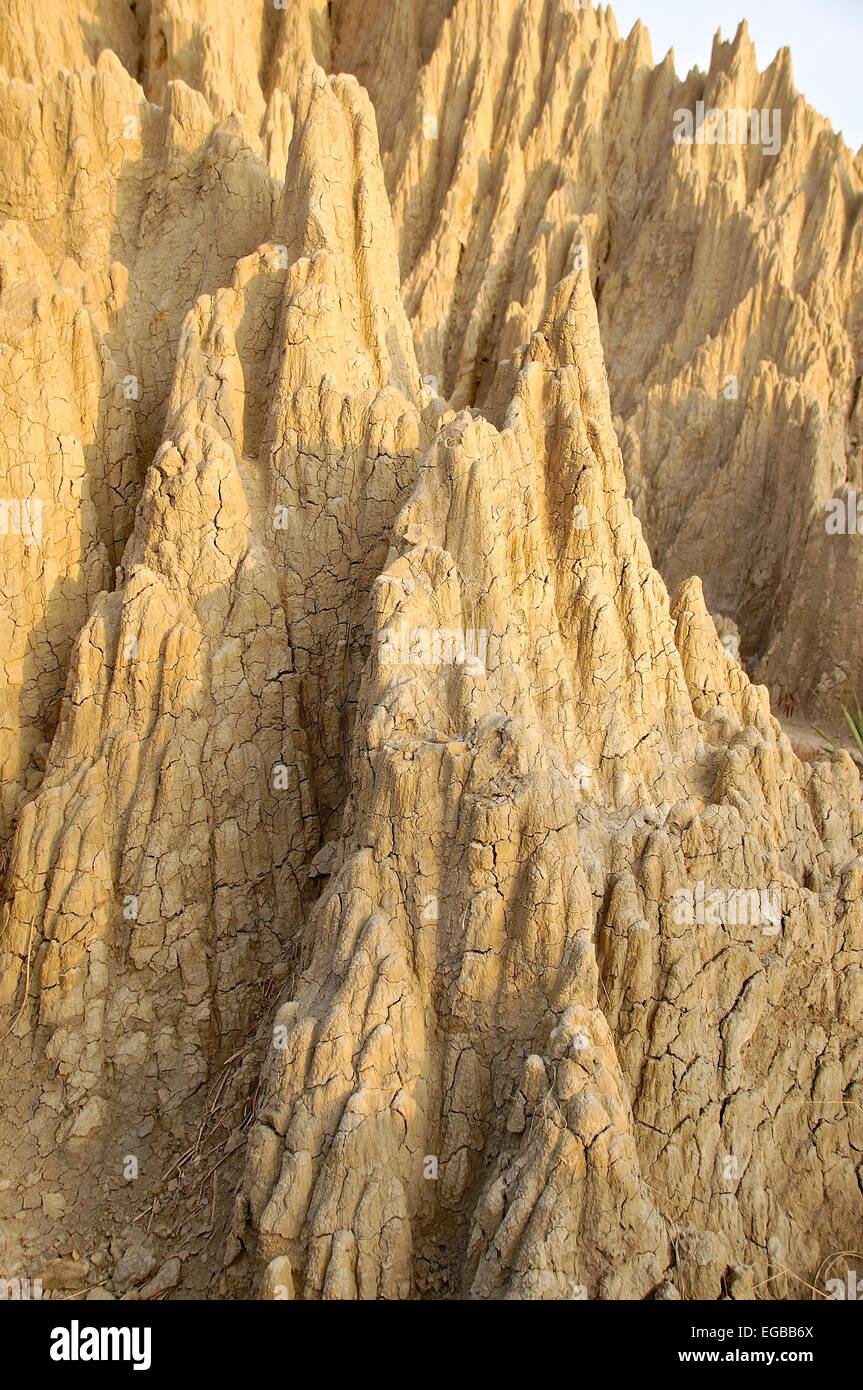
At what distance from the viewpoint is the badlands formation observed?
5.45 m

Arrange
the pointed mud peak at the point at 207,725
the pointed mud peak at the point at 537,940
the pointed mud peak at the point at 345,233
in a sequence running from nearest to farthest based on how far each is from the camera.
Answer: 1. the pointed mud peak at the point at 537,940
2. the pointed mud peak at the point at 207,725
3. the pointed mud peak at the point at 345,233

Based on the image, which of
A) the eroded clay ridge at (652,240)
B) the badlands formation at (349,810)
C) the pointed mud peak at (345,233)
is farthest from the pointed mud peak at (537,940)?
the eroded clay ridge at (652,240)

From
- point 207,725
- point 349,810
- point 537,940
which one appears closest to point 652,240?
point 207,725

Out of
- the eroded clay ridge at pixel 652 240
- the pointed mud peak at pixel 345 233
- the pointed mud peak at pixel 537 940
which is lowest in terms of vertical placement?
the pointed mud peak at pixel 537 940

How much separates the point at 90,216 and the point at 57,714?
4.48 m

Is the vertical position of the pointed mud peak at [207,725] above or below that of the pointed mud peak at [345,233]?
below

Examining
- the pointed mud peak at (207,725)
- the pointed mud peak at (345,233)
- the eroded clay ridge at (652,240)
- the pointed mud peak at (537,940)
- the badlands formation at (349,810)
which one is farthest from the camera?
the eroded clay ridge at (652,240)

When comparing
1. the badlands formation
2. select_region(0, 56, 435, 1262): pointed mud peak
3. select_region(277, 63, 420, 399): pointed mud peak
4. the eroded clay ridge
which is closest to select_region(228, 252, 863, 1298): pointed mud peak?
the badlands formation

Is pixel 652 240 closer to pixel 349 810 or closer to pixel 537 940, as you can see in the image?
pixel 349 810

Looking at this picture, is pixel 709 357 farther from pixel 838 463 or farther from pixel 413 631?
pixel 413 631

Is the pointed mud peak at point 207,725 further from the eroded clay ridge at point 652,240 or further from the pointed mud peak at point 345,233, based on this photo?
the eroded clay ridge at point 652,240

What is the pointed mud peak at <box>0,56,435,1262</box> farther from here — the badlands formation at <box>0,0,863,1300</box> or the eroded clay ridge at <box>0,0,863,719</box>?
the eroded clay ridge at <box>0,0,863,719</box>

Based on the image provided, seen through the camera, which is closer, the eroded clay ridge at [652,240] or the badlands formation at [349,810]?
the badlands formation at [349,810]

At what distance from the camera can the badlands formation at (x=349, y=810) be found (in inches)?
215
